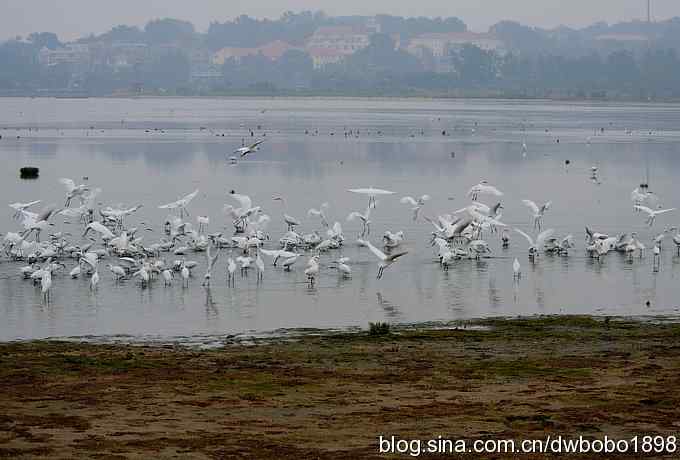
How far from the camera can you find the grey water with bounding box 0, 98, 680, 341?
18.2 metres

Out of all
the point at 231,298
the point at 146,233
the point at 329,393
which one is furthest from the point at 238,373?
the point at 146,233

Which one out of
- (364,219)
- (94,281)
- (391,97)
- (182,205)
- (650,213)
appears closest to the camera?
(94,281)

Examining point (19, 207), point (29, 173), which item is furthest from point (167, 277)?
point (29, 173)

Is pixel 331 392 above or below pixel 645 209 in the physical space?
below

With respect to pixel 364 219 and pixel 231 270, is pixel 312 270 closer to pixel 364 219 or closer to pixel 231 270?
pixel 231 270

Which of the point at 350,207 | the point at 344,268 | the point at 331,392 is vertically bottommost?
the point at 331,392

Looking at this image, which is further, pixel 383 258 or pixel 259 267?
pixel 259 267

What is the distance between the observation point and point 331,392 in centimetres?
1238

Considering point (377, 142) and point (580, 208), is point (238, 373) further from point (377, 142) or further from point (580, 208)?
point (377, 142)

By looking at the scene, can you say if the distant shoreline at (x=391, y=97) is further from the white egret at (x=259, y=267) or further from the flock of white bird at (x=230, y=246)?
the white egret at (x=259, y=267)

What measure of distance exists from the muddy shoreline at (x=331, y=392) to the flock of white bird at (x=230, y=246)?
5031 mm

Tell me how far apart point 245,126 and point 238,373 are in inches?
2501

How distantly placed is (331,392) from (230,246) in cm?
1180

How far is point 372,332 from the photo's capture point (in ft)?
52.2
